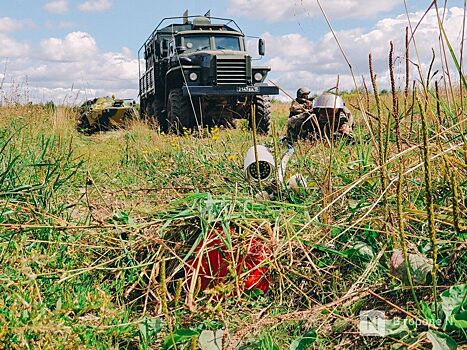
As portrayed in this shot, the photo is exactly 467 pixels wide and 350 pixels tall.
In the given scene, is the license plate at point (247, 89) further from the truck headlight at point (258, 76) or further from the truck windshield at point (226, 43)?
the truck windshield at point (226, 43)

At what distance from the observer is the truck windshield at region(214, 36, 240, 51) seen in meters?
12.5

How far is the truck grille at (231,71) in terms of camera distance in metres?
11.7

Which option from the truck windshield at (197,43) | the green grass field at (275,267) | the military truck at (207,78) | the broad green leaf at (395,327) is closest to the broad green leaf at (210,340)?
the green grass field at (275,267)

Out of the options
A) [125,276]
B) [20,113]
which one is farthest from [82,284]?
[20,113]

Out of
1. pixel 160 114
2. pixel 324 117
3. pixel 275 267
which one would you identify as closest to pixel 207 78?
pixel 160 114

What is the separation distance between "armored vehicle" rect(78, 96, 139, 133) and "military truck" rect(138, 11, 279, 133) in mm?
1307

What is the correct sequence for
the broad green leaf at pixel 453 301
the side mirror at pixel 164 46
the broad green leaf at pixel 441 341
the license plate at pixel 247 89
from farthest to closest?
1. the side mirror at pixel 164 46
2. the license plate at pixel 247 89
3. the broad green leaf at pixel 453 301
4. the broad green leaf at pixel 441 341

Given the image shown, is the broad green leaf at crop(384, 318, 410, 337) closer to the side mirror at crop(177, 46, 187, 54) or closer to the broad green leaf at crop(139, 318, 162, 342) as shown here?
the broad green leaf at crop(139, 318, 162, 342)

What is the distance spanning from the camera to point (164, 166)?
5.61 metres

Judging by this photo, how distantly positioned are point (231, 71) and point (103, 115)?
13.5 ft

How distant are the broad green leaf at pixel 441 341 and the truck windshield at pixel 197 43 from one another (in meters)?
11.1

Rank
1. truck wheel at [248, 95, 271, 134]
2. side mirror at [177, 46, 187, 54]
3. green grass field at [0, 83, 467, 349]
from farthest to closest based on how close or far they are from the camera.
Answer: side mirror at [177, 46, 187, 54]
truck wheel at [248, 95, 271, 134]
green grass field at [0, 83, 467, 349]

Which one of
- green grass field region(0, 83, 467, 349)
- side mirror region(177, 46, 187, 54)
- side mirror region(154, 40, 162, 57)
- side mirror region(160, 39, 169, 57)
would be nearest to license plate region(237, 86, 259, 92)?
Answer: side mirror region(177, 46, 187, 54)

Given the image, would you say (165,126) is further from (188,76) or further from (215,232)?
(215,232)
